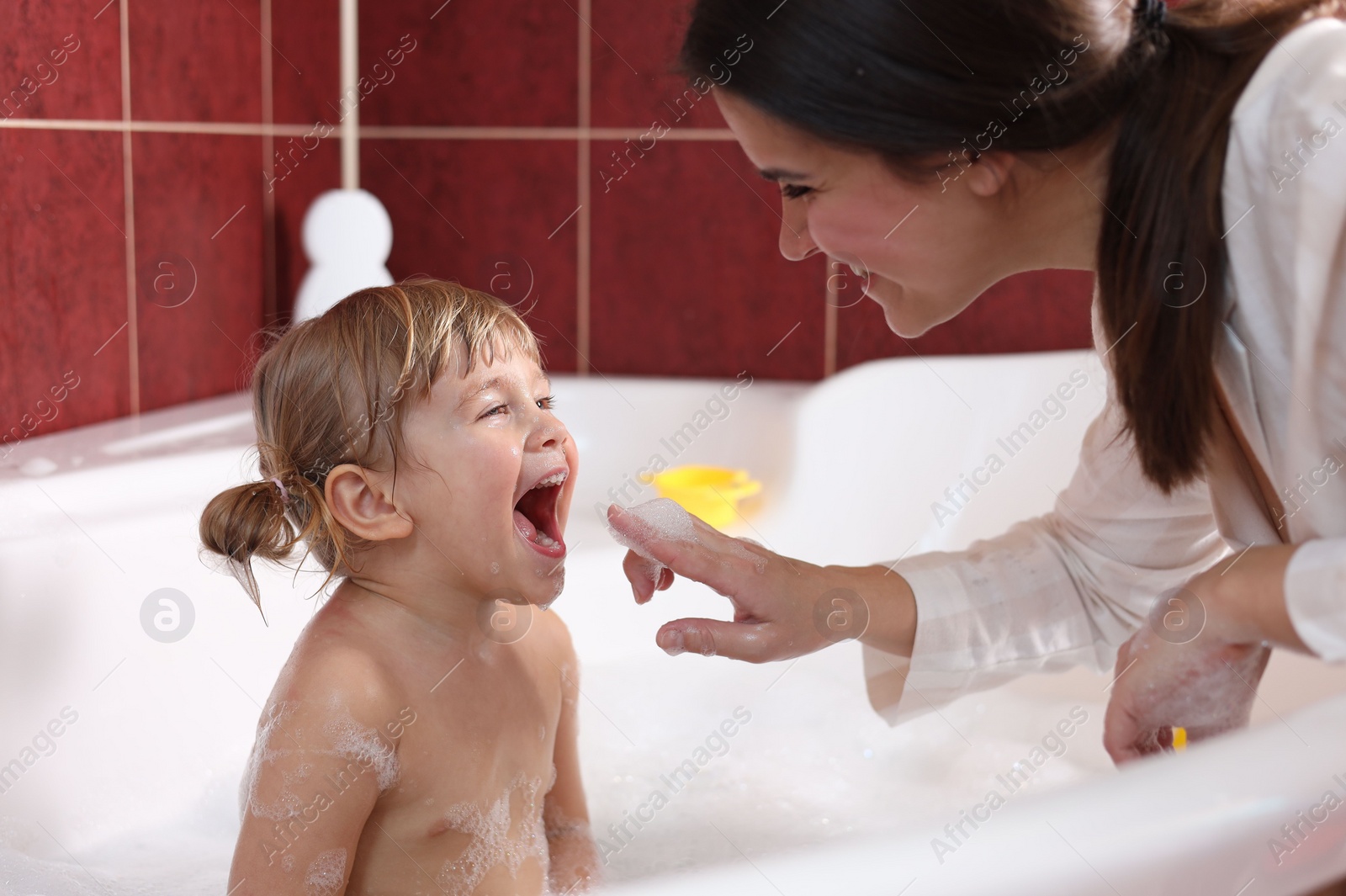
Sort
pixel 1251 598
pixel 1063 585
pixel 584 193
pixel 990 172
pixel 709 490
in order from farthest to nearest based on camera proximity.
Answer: pixel 584 193 < pixel 709 490 < pixel 1063 585 < pixel 990 172 < pixel 1251 598

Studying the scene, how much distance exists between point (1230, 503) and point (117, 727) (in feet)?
3.42

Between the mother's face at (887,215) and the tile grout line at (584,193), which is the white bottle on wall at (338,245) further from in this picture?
the mother's face at (887,215)

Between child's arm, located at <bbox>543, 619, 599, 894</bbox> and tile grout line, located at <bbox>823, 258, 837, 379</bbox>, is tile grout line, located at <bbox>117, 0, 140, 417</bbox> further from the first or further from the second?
tile grout line, located at <bbox>823, 258, 837, 379</bbox>

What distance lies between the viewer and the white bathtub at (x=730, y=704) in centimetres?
60

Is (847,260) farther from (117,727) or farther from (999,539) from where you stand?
(117,727)

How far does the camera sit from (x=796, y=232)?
97cm

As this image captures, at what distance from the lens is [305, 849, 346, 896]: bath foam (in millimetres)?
853

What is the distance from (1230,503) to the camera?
956 mm

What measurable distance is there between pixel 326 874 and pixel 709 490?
107 cm

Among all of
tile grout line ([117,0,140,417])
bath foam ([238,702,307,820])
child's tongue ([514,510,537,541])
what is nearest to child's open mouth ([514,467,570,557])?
child's tongue ([514,510,537,541])

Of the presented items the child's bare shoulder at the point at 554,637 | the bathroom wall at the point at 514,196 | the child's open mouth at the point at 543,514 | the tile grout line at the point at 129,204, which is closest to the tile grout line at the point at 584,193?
the bathroom wall at the point at 514,196

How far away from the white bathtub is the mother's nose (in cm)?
42

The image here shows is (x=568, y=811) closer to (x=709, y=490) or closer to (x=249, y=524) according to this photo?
(x=249, y=524)

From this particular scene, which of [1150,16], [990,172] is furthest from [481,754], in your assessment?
[1150,16]
